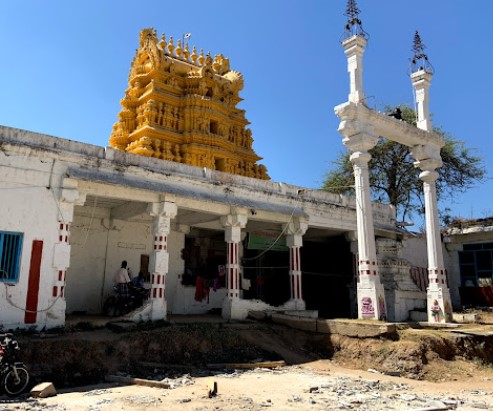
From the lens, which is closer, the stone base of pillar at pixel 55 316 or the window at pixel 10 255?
the window at pixel 10 255

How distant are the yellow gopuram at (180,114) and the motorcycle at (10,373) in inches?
512

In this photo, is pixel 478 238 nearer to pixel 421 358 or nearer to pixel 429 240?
pixel 429 240

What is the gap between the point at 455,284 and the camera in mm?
19375

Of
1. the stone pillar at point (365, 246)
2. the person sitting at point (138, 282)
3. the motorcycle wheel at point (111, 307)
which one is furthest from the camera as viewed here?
the person sitting at point (138, 282)

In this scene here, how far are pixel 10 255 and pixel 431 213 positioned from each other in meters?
12.1

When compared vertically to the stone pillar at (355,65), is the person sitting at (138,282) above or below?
below

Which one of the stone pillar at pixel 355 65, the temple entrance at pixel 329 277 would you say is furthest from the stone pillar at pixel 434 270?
the stone pillar at pixel 355 65

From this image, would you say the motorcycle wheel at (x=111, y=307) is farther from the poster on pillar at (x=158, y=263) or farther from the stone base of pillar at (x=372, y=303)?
the stone base of pillar at (x=372, y=303)

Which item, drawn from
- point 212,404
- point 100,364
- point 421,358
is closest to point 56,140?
point 100,364

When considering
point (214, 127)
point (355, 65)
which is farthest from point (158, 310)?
point (214, 127)

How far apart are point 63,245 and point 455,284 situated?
1572cm

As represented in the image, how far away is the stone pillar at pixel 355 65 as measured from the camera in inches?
520

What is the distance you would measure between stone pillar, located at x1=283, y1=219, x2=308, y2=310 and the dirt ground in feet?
8.42

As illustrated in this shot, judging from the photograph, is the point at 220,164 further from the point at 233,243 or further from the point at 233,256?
the point at 233,256
